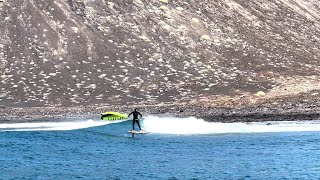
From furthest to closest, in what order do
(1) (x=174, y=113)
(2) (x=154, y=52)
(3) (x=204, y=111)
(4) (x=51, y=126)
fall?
(2) (x=154, y=52), (3) (x=204, y=111), (1) (x=174, y=113), (4) (x=51, y=126)

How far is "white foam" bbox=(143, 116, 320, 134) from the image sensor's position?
59062 mm

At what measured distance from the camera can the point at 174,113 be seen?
247 feet

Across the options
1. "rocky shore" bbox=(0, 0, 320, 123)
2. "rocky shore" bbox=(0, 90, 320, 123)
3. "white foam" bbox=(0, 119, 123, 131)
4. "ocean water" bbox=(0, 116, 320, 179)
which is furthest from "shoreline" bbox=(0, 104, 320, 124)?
"ocean water" bbox=(0, 116, 320, 179)

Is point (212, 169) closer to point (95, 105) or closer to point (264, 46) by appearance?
point (95, 105)

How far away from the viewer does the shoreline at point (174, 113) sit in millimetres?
69188

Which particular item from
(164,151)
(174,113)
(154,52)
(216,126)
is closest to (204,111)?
(174,113)

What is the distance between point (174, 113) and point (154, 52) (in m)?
28.8

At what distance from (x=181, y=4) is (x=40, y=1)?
23.7 meters

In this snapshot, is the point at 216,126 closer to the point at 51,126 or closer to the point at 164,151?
the point at 164,151

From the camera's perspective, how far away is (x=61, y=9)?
359 ft

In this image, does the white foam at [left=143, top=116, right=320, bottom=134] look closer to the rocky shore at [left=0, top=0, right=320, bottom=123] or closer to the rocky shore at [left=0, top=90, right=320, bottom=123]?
the rocky shore at [left=0, top=90, right=320, bottom=123]

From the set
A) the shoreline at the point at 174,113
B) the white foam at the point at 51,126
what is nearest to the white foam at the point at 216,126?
the shoreline at the point at 174,113

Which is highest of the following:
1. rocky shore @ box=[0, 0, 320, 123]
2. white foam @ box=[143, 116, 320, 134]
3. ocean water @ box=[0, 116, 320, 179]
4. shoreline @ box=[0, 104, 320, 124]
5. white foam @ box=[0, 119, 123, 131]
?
rocky shore @ box=[0, 0, 320, 123]

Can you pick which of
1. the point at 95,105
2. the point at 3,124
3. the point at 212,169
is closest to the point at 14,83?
the point at 95,105
